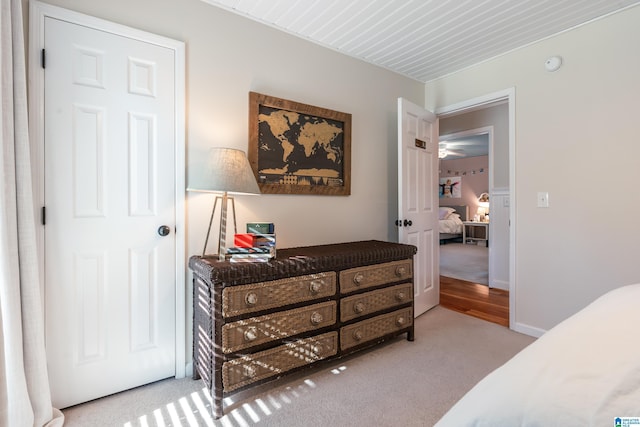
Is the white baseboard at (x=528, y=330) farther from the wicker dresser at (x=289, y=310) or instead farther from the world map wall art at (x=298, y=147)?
the world map wall art at (x=298, y=147)

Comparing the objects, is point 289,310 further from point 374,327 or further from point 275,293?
point 374,327

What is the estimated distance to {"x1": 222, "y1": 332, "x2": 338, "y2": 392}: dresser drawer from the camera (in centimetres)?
168

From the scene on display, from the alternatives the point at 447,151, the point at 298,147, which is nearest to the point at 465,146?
the point at 447,151

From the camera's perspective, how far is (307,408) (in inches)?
67.7

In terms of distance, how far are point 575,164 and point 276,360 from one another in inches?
103

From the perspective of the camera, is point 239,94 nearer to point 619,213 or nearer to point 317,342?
point 317,342

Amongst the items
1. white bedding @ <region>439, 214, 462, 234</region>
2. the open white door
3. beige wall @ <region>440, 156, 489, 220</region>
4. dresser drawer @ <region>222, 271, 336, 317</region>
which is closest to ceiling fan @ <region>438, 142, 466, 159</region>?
beige wall @ <region>440, 156, 489, 220</region>

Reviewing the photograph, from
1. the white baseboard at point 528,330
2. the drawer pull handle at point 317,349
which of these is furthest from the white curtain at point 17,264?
the white baseboard at point 528,330

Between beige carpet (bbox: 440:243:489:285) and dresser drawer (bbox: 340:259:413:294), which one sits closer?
dresser drawer (bbox: 340:259:413:294)

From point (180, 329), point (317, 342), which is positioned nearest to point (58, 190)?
point (180, 329)

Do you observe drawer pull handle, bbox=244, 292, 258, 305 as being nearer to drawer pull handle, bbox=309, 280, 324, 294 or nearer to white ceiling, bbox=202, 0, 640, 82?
drawer pull handle, bbox=309, 280, 324, 294

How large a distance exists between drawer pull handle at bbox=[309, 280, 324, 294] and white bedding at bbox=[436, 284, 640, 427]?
1.29 metres

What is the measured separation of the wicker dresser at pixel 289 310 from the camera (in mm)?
1659

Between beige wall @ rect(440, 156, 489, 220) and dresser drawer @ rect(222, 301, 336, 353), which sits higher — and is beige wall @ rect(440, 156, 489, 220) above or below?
above
